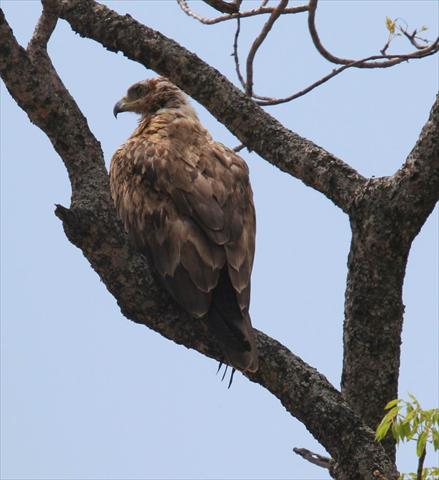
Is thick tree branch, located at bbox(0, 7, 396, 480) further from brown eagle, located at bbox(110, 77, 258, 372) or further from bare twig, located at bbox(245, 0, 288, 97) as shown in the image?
bare twig, located at bbox(245, 0, 288, 97)

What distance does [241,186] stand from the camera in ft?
22.8

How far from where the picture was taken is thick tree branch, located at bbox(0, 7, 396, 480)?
18.5 feet

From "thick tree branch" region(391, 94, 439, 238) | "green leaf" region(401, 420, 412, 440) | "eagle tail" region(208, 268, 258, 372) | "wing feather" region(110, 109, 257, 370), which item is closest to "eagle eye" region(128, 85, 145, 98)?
"wing feather" region(110, 109, 257, 370)

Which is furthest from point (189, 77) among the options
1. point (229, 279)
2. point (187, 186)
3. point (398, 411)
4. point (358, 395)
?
point (398, 411)

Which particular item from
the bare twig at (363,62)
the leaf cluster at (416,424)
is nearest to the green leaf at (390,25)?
the bare twig at (363,62)

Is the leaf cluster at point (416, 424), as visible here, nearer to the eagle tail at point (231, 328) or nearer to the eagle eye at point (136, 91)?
the eagle tail at point (231, 328)

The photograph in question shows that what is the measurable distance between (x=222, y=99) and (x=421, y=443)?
2378 mm

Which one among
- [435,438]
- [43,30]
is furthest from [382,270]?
[43,30]

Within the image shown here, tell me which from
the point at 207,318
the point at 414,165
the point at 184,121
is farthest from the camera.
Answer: the point at 184,121

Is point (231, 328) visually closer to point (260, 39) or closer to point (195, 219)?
point (195, 219)

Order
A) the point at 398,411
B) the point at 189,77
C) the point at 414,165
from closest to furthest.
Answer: the point at 398,411 < the point at 414,165 < the point at 189,77

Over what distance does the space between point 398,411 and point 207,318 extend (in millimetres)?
1285

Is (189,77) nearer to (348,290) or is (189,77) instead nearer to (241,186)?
(241,186)

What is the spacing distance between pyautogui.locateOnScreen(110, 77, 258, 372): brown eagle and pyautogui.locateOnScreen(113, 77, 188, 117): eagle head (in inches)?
32.5
